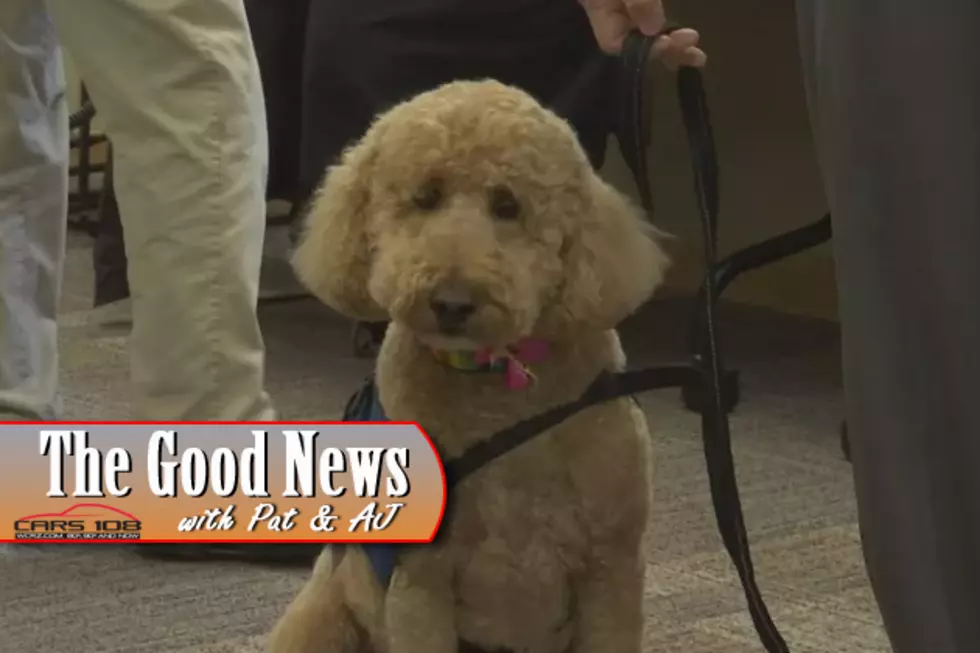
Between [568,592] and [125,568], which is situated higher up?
[568,592]

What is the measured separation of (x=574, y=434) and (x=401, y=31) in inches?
36.3

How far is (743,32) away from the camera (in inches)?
105

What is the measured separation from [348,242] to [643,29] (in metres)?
0.26

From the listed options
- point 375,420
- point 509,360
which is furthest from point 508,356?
point 375,420

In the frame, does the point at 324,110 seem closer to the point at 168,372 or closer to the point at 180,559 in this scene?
the point at 168,372

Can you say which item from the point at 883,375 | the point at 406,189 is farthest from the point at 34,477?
the point at 883,375

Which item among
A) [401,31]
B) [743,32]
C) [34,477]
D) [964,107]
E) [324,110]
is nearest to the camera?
[964,107]

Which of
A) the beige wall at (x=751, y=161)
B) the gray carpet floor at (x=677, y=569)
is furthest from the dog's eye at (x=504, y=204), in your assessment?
the beige wall at (x=751, y=161)

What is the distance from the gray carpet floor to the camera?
122 centimetres

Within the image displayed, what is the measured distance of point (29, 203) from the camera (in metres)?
1.57

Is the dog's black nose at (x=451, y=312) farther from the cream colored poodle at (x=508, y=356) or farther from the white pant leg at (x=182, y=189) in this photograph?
the white pant leg at (x=182, y=189)

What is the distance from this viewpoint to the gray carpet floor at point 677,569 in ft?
4.02

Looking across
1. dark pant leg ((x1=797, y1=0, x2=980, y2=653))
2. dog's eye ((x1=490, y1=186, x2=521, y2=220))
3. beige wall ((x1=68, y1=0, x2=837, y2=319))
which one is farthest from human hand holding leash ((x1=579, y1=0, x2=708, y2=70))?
beige wall ((x1=68, y1=0, x2=837, y2=319))

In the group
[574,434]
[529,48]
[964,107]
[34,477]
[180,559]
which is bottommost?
[180,559]
